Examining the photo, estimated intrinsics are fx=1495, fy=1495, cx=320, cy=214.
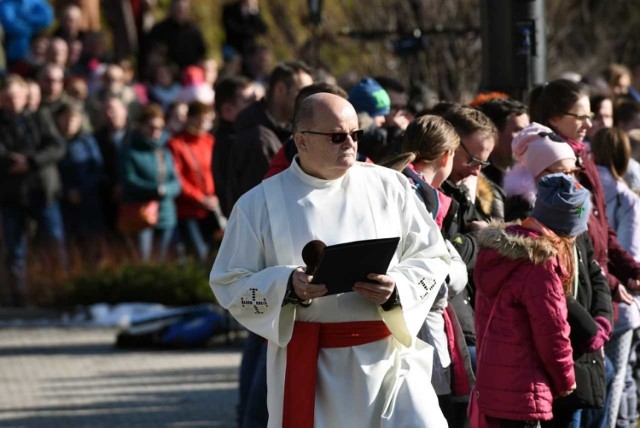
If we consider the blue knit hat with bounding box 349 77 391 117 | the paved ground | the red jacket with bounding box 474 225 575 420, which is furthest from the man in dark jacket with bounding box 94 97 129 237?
the red jacket with bounding box 474 225 575 420

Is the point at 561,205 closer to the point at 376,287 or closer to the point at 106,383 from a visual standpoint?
the point at 376,287

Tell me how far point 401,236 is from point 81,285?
9.10 metres

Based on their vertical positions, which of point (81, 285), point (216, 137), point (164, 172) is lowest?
point (81, 285)

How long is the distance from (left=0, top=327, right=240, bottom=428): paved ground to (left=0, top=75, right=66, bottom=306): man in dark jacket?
1.42m

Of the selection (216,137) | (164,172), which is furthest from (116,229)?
(216,137)

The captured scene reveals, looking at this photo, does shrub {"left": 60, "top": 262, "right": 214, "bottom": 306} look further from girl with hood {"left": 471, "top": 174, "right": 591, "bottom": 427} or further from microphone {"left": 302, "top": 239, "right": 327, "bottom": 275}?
microphone {"left": 302, "top": 239, "right": 327, "bottom": 275}

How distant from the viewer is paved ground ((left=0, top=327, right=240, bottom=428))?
10.1 metres

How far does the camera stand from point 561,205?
21.9 feet

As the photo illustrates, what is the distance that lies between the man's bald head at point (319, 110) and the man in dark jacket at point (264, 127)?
268 centimetres

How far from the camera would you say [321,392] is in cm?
603

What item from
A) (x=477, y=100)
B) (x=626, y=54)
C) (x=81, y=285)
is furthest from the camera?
(x=626, y=54)

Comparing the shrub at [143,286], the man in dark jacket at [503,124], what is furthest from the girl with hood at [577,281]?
the shrub at [143,286]

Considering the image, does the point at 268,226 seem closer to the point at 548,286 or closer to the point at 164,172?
the point at 548,286

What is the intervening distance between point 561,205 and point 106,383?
18.0 feet
